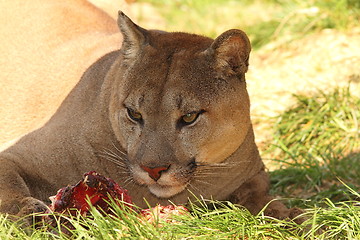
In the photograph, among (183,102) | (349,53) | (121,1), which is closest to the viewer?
(183,102)

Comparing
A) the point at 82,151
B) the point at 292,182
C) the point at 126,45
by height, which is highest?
the point at 126,45

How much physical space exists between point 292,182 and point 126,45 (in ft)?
6.42

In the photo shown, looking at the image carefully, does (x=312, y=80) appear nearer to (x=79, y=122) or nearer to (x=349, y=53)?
(x=349, y=53)

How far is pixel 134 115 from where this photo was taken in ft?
13.9

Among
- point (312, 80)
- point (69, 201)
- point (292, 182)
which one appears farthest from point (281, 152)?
point (69, 201)

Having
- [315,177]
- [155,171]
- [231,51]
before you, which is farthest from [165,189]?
[315,177]

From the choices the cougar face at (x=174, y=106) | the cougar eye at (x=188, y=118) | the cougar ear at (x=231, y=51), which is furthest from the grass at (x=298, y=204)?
the cougar ear at (x=231, y=51)

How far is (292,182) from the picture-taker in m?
5.63

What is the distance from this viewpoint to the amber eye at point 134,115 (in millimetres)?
4203

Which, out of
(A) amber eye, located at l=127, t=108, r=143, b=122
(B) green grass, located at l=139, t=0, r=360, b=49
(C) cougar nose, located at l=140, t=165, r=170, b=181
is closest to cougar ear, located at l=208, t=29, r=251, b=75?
(A) amber eye, located at l=127, t=108, r=143, b=122

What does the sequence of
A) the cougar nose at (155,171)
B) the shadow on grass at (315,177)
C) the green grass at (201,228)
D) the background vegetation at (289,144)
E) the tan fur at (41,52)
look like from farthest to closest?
the shadow on grass at (315,177) < the tan fur at (41,52) < the cougar nose at (155,171) < the background vegetation at (289,144) < the green grass at (201,228)

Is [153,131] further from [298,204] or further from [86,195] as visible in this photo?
[298,204]

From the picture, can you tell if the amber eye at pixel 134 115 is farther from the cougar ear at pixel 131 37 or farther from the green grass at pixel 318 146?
the green grass at pixel 318 146

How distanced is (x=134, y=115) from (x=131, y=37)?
1.72 feet
